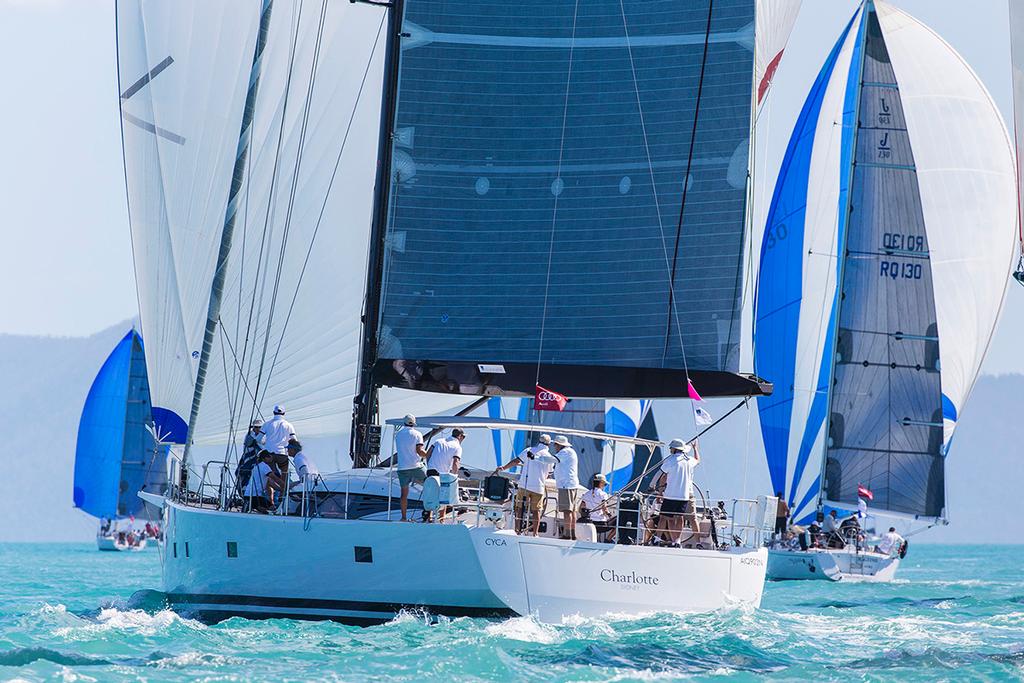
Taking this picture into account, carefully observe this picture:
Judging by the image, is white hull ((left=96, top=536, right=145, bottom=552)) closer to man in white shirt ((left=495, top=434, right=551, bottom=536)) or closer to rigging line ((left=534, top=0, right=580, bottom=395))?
rigging line ((left=534, top=0, right=580, bottom=395))

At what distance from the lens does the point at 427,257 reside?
19.0 metres

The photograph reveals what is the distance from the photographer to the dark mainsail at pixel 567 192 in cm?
1881

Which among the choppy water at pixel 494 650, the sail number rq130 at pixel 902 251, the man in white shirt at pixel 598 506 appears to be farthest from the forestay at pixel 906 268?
the man in white shirt at pixel 598 506

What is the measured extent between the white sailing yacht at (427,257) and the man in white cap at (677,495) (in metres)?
0.21

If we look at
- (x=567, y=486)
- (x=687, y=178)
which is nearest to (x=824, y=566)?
(x=687, y=178)

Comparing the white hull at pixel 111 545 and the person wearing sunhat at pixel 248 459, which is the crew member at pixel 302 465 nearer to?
the person wearing sunhat at pixel 248 459

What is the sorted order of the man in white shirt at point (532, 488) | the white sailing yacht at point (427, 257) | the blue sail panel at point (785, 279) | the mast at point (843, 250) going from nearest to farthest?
the white sailing yacht at point (427, 257) < the man in white shirt at point (532, 488) < the mast at point (843, 250) < the blue sail panel at point (785, 279)

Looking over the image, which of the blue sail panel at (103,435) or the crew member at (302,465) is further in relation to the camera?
the blue sail panel at (103,435)

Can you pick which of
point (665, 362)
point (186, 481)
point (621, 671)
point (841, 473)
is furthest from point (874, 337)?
point (621, 671)

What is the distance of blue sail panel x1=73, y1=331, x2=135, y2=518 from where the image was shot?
54.8m

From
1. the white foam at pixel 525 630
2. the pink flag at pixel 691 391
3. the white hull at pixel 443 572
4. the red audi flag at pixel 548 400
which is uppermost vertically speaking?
the pink flag at pixel 691 391

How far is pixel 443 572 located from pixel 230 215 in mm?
7513

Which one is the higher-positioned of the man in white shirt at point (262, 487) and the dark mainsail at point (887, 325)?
the dark mainsail at point (887, 325)

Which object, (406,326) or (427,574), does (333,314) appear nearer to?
(406,326)
